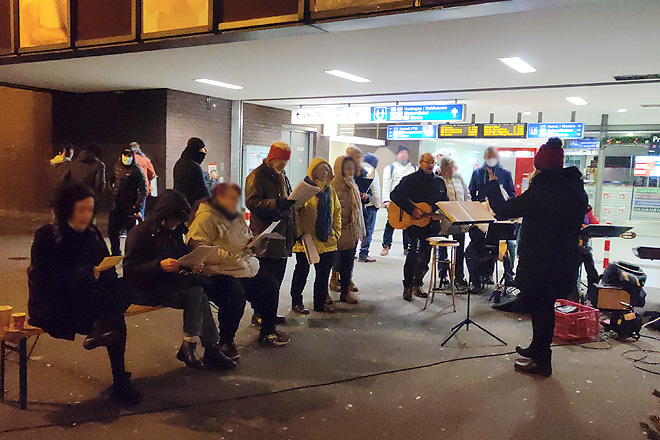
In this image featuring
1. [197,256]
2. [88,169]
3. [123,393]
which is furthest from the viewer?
[123,393]

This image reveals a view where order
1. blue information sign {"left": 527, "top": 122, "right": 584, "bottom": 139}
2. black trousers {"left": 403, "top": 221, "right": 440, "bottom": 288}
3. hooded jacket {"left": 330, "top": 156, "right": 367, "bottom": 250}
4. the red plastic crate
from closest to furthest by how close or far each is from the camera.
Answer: the red plastic crate < hooded jacket {"left": 330, "top": 156, "right": 367, "bottom": 250} < black trousers {"left": 403, "top": 221, "right": 440, "bottom": 288} < blue information sign {"left": 527, "top": 122, "right": 584, "bottom": 139}

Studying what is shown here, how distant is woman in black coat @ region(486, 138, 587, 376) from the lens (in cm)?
409

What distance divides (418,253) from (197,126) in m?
6.92

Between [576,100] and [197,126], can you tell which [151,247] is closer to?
[197,126]

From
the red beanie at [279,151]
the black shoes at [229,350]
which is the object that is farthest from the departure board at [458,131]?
the red beanie at [279,151]

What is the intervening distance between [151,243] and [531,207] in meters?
2.72

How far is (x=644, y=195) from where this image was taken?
1698 centimetres

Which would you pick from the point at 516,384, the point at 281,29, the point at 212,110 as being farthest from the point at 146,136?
the point at 516,384

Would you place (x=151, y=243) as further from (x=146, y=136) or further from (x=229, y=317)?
(x=146, y=136)

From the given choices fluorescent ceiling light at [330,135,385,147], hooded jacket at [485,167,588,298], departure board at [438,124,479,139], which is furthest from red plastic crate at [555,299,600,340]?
fluorescent ceiling light at [330,135,385,147]

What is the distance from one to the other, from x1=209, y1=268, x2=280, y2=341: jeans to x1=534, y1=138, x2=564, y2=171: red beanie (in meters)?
2.31

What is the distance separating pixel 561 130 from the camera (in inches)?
490

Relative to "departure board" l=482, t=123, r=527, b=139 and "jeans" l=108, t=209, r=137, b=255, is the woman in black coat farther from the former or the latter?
"departure board" l=482, t=123, r=527, b=139

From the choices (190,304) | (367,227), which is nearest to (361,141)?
(367,227)
